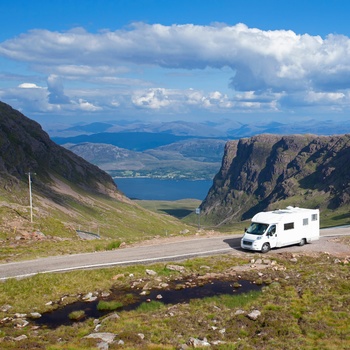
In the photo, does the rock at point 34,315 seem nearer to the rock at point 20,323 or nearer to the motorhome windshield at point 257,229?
the rock at point 20,323

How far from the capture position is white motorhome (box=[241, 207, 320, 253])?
38344mm

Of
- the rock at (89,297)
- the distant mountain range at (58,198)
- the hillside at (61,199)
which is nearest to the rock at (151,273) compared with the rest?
the rock at (89,297)

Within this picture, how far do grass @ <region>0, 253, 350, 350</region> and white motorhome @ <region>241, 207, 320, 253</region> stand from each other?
3321mm

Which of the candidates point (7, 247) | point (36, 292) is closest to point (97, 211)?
point (7, 247)

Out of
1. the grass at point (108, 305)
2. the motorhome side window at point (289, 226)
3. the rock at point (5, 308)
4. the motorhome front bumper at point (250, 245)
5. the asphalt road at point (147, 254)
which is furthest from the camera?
the motorhome side window at point (289, 226)

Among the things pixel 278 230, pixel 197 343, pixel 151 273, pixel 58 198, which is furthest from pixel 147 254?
pixel 58 198

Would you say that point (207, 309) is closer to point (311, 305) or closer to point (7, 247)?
point (311, 305)

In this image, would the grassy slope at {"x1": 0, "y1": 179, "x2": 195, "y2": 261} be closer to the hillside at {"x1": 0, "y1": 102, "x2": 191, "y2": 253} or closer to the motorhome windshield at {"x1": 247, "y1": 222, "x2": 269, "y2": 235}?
the hillside at {"x1": 0, "y1": 102, "x2": 191, "y2": 253}

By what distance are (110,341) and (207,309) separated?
7235 millimetres

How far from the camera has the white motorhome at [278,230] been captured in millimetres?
38344

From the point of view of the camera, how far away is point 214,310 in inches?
980

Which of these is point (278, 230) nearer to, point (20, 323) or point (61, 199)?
point (20, 323)

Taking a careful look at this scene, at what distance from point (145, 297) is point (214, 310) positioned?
17.5ft

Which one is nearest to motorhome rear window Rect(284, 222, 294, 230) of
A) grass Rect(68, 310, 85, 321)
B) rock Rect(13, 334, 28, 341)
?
grass Rect(68, 310, 85, 321)
